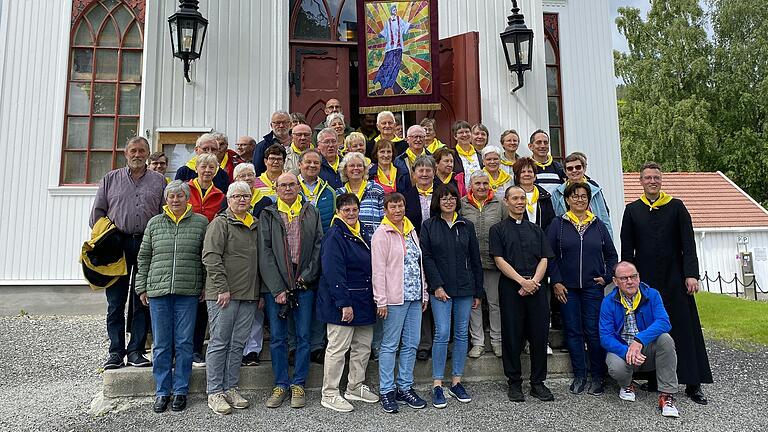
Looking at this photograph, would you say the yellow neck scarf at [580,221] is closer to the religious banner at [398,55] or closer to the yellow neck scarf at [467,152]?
the yellow neck scarf at [467,152]

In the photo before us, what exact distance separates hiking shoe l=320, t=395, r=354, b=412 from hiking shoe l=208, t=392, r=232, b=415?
690 mm

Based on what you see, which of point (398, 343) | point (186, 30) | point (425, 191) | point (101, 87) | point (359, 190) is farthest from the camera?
point (101, 87)

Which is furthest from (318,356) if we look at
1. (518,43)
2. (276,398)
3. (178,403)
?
(518,43)

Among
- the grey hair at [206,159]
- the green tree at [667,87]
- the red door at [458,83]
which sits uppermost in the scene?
the green tree at [667,87]

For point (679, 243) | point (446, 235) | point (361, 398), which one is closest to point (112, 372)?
point (361, 398)

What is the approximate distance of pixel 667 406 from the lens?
3627 mm

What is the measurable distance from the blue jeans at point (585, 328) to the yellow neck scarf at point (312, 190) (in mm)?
2270

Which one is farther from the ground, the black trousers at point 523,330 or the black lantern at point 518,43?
the black lantern at point 518,43

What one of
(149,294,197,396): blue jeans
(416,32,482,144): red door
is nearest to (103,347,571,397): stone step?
(149,294,197,396): blue jeans

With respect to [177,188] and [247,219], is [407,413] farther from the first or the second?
[177,188]

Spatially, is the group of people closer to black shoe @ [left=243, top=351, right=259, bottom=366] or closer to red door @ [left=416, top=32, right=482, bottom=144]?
black shoe @ [left=243, top=351, right=259, bottom=366]

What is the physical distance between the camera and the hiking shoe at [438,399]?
3.64 metres

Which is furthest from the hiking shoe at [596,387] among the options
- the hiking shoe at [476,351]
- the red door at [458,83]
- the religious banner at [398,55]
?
the religious banner at [398,55]

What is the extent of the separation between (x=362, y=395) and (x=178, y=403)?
1355 mm
